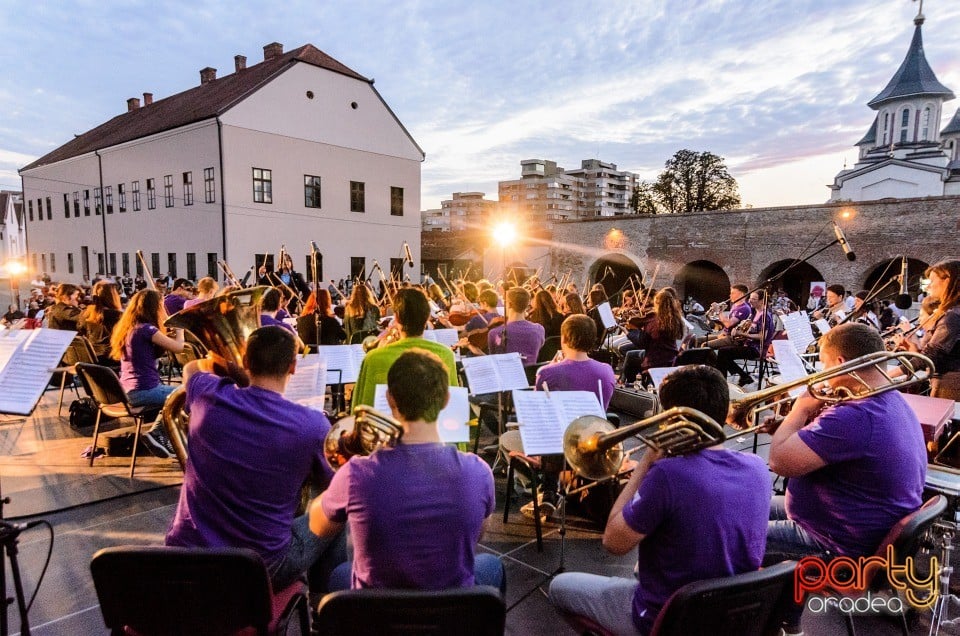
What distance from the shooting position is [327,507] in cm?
181

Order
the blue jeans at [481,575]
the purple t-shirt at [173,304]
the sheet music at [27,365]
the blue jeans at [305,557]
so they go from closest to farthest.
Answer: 1. the blue jeans at [481,575]
2. the blue jeans at [305,557]
3. the sheet music at [27,365]
4. the purple t-shirt at [173,304]

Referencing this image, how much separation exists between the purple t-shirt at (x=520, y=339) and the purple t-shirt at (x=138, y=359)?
3179 millimetres

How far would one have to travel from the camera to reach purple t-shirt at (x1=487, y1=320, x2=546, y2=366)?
545 centimetres

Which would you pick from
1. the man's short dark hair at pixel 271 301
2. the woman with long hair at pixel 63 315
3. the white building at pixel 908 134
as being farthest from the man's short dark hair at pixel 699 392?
Result: the white building at pixel 908 134

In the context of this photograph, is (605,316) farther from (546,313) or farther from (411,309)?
(411,309)

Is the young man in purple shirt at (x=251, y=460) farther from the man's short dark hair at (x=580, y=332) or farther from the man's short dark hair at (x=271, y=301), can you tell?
the man's short dark hair at (x=271, y=301)

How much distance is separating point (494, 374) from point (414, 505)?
2.43 m

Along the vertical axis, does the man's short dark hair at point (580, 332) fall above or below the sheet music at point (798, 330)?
above

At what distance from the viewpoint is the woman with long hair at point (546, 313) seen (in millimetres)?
6934

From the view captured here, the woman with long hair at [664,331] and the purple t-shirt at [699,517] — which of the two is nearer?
the purple t-shirt at [699,517]

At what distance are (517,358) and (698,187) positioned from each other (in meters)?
49.2

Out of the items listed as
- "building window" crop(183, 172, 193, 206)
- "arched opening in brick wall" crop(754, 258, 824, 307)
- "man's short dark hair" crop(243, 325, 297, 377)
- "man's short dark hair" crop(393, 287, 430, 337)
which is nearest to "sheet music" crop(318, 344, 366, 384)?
"man's short dark hair" crop(393, 287, 430, 337)

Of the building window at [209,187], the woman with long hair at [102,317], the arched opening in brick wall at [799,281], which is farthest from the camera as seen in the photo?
the arched opening in brick wall at [799,281]

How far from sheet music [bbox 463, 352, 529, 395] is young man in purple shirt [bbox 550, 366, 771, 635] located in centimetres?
211
